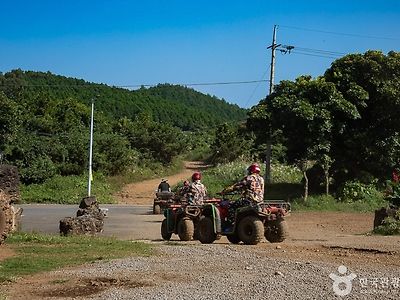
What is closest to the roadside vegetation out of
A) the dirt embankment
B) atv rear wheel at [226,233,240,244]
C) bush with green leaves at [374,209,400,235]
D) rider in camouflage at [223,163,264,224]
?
the dirt embankment

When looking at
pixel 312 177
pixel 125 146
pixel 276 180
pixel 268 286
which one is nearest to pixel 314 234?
pixel 268 286

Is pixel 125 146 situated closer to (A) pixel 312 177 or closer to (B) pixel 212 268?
(A) pixel 312 177

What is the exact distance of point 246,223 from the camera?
1391 cm

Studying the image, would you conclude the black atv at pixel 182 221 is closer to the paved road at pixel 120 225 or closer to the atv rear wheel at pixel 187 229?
the atv rear wheel at pixel 187 229

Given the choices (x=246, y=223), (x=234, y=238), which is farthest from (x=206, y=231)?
(x=246, y=223)

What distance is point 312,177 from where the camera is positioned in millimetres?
31969

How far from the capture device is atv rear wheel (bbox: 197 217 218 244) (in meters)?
14.4

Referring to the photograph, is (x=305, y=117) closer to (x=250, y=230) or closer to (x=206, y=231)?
(x=206, y=231)

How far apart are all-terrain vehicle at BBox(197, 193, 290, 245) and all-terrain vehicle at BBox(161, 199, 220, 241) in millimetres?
244

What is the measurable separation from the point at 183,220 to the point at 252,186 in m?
2.14

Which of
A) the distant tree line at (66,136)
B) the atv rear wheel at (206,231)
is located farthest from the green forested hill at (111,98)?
the atv rear wheel at (206,231)

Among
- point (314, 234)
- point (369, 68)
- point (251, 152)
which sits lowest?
point (314, 234)

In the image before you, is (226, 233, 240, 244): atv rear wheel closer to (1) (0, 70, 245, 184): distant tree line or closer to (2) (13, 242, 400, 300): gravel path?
(2) (13, 242, 400, 300): gravel path

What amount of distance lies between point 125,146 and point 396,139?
3073cm
